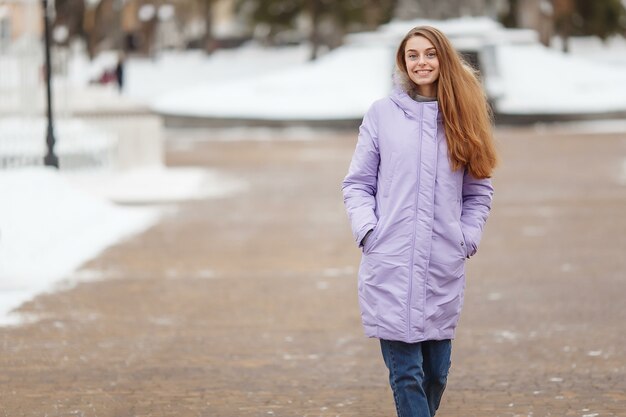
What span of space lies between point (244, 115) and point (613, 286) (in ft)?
88.1

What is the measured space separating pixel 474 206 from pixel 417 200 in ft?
1.01

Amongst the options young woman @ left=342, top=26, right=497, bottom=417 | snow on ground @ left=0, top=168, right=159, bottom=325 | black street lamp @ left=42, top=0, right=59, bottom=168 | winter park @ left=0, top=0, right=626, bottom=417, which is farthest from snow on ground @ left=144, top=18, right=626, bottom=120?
young woman @ left=342, top=26, right=497, bottom=417

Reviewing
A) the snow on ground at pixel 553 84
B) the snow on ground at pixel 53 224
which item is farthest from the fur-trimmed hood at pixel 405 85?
the snow on ground at pixel 553 84

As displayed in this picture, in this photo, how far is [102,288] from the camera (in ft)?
36.0

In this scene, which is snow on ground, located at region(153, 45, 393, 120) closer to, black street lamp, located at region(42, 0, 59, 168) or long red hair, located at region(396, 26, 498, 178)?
black street lamp, located at region(42, 0, 59, 168)

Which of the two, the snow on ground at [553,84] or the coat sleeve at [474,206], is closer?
the coat sleeve at [474,206]

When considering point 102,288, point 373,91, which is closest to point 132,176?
point 102,288

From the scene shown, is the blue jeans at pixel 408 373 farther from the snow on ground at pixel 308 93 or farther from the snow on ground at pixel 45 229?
the snow on ground at pixel 308 93

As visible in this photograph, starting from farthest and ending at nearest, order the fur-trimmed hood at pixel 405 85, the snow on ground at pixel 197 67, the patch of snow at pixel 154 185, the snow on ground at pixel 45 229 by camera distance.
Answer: the snow on ground at pixel 197 67
the patch of snow at pixel 154 185
the snow on ground at pixel 45 229
the fur-trimmed hood at pixel 405 85

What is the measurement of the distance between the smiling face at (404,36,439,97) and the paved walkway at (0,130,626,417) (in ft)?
6.51

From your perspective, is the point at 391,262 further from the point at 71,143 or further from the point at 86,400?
the point at 71,143

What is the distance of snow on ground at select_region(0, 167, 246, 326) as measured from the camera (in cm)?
1122

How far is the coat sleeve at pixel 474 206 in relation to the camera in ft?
17.8

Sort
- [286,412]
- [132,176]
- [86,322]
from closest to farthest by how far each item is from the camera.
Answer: [286,412]
[86,322]
[132,176]
